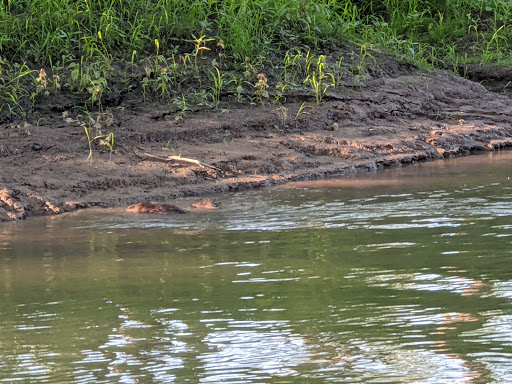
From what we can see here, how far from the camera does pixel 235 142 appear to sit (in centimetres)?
943

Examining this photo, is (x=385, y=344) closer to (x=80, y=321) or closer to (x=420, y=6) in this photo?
(x=80, y=321)

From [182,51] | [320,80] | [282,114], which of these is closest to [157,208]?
[282,114]

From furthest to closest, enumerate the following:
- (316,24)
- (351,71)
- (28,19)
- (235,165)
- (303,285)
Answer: (316,24) → (351,71) → (28,19) → (235,165) → (303,285)

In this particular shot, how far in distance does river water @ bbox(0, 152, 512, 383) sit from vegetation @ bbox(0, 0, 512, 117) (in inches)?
129

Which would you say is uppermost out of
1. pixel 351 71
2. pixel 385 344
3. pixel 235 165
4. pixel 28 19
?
pixel 28 19

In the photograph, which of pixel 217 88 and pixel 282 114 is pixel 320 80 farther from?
pixel 217 88

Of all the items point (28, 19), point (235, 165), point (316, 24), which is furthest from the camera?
point (316, 24)

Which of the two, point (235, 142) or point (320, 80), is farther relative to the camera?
point (320, 80)

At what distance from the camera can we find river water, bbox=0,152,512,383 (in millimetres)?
3471

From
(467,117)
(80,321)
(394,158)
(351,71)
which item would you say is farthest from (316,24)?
(80,321)

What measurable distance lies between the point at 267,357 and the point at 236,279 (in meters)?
1.30

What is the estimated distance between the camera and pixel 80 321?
4.16 metres

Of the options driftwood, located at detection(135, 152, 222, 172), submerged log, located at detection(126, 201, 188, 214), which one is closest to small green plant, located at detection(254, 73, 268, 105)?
driftwood, located at detection(135, 152, 222, 172)

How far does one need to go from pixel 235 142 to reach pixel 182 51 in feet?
7.59
